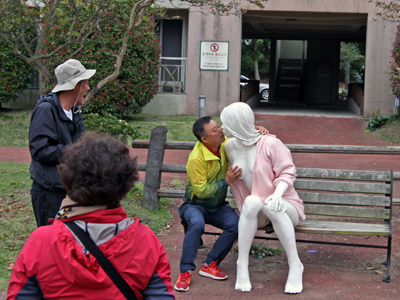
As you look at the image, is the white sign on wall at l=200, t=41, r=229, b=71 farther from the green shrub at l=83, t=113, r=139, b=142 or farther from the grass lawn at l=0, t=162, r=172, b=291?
the grass lawn at l=0, t=162, r=172, b=291

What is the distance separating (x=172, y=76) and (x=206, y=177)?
13.6m

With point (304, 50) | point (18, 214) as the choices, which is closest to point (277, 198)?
point (18, 214)

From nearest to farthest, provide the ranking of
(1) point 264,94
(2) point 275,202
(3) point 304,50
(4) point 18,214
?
(2) point 275,202 < (4) point 18,214 < (3) point 304,50 < (1) point 264,94

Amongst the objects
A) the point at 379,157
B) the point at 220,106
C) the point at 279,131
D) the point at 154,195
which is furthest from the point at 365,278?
the point at 220,106

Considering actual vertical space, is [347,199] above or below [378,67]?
below

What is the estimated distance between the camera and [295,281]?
14.6 ft

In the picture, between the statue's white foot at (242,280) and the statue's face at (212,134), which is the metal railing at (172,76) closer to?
the statue's face at (212,134)

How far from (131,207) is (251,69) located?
1733 inches

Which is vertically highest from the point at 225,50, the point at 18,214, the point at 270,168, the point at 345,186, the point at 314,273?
the point at 225,50

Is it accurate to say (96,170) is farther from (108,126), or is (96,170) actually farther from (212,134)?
(108,126)

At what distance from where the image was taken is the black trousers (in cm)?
375

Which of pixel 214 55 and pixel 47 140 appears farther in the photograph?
pixel 214 55

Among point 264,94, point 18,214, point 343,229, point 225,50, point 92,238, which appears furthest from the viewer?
point 264,94

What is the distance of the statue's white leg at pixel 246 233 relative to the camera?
Answer: 450 cm
